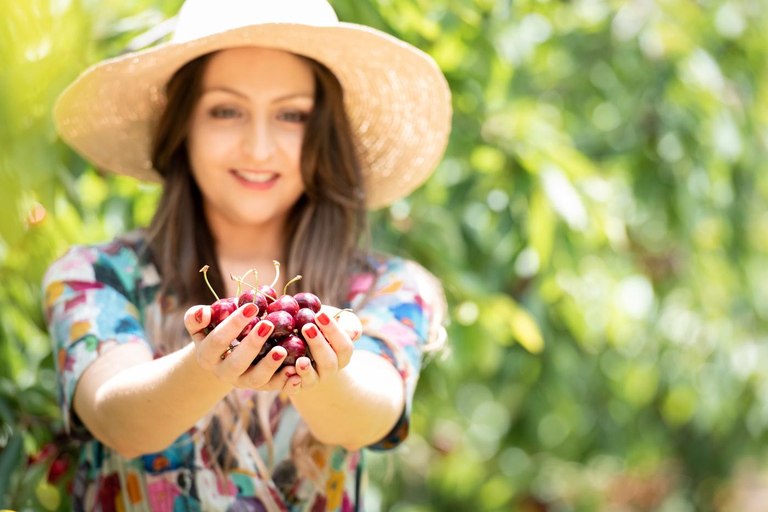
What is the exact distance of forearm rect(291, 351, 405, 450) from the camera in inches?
53.1

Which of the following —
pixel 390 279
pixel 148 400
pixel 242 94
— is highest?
pixel 242 94

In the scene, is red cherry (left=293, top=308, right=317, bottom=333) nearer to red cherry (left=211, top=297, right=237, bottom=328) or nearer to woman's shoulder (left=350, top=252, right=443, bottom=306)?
red cherry (left=211, top=297, right=237, bottom=328)

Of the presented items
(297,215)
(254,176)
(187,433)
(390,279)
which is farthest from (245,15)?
(187,433)

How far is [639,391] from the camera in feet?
12.4

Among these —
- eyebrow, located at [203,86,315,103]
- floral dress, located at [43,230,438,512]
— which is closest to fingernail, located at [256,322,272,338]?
floral dress, located at [43,230,438,512]

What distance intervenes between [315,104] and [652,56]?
170 cm

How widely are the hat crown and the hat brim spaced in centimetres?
2

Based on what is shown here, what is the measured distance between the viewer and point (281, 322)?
1.12m

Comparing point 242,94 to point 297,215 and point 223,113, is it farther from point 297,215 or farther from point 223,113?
point 297,215

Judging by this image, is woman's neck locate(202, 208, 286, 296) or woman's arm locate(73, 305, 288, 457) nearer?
woman's arm locate(73, 305, 288, 457)

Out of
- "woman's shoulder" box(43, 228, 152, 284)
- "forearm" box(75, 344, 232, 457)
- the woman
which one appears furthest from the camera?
"woman's shoulder" box(43, 228, 152, 284)

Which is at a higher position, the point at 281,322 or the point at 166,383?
the point at 281,322

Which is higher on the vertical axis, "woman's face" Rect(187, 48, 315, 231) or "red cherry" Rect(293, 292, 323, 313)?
"red cherry" Rect(293, 292, 323, 313)

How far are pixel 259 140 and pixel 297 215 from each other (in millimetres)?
215
